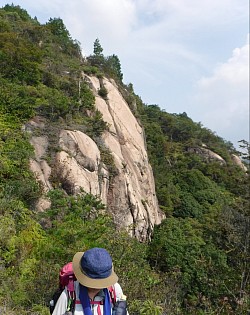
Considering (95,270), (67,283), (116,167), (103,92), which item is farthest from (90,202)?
(103,92)

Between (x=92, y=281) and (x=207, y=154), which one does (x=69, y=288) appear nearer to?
(x=92, y=281)

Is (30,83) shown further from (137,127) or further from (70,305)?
(70,305)

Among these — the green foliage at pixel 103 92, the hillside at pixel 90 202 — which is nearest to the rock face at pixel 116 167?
the hillside at pixel 90 202

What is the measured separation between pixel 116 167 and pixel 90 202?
24.6 ft

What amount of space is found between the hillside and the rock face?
0.22 ft

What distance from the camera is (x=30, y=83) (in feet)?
65.1

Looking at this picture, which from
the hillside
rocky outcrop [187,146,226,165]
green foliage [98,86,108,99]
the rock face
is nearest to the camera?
Result: the hillside

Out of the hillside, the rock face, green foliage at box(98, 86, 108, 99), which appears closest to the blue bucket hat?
the hillside

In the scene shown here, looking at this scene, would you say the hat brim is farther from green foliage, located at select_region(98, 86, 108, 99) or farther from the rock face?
green foliage, located at select_region(98, 86, 108, 99)

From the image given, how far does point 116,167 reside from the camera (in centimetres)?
1998

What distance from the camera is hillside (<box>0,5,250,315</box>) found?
893 centimetres

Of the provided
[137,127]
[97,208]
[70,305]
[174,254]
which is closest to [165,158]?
[137,127]

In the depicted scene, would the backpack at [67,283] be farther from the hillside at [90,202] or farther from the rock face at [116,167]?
the rock face at [116,167]

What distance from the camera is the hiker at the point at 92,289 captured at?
2467 millimetres
